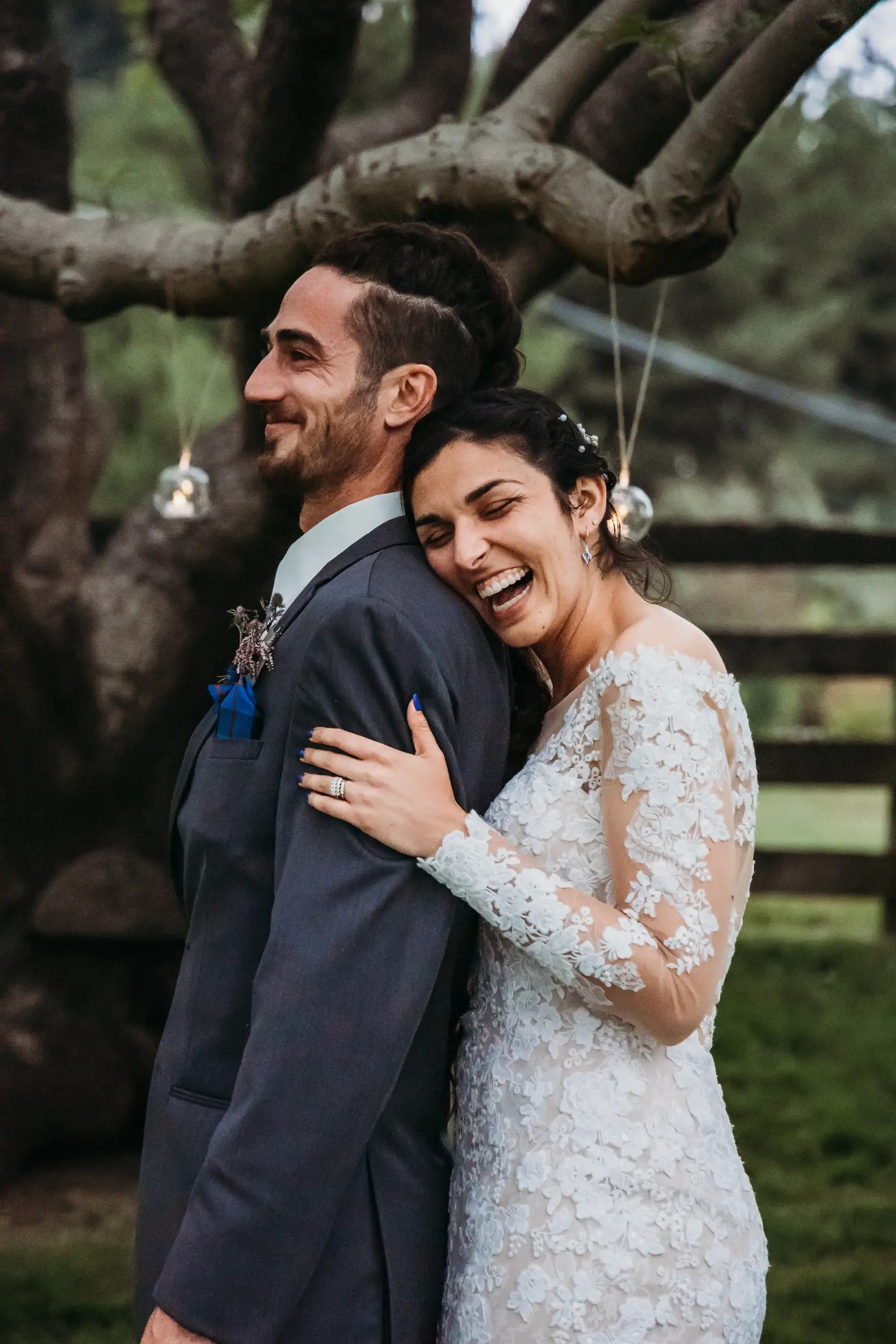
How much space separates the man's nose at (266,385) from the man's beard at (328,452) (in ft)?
0.16

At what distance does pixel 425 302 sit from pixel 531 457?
26 cm

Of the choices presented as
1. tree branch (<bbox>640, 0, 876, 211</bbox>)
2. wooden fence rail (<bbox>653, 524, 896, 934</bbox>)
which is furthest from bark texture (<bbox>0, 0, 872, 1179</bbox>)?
wooden fence rail (<bbox>653, 524, 896, 934</bbox>)

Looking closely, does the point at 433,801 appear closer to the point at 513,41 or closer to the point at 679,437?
the point at 513,41

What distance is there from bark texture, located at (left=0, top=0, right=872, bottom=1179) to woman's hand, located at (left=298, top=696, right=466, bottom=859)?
154cm

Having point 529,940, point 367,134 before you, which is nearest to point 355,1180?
point 529,940

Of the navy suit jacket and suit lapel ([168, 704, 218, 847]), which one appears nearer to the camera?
the navy suit jacket

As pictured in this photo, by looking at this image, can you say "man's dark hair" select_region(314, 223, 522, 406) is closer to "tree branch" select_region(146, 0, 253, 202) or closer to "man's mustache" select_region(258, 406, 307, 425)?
"man's mustache" select_region(258, 406, 307, 425)

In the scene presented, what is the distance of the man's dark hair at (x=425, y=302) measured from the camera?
1.99 metres

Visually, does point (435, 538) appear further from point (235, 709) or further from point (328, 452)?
point (235, 709)

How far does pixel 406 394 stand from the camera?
1991 millimetres

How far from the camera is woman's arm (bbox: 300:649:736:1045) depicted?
1750mm

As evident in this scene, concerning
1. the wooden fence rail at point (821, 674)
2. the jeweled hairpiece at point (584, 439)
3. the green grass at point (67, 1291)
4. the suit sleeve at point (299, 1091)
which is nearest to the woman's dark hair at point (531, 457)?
the jeweled hairpiece at point (584, 439)

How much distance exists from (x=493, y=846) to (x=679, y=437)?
461 inches

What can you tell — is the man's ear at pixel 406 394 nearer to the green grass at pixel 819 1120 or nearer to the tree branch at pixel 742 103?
A: the tree branch at pixel 742 103
